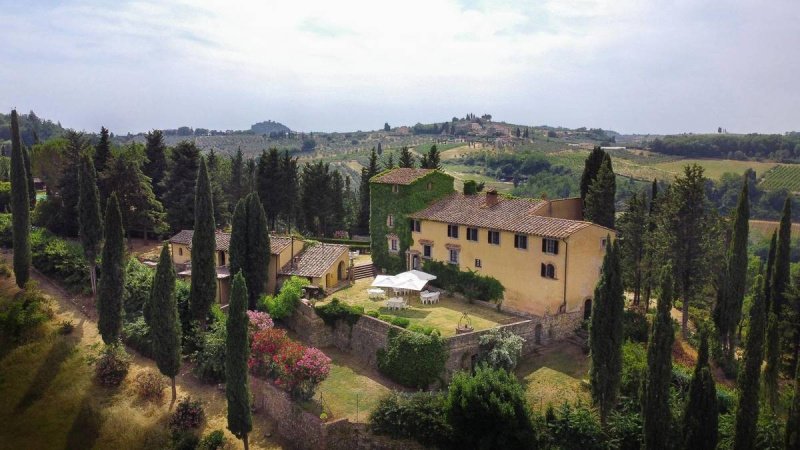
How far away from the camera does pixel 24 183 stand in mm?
38625

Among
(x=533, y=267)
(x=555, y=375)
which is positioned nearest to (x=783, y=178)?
(x=533, y=267)

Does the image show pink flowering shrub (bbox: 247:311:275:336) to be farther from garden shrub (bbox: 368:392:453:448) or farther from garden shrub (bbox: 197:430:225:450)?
garden shrub (bbox: 368:392:453:448)

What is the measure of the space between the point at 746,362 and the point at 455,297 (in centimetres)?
1883

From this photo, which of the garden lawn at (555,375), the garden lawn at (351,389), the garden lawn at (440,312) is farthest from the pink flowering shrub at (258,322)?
the garden lawn at (555,375)

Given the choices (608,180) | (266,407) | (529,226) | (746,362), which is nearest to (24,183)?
(266,407)

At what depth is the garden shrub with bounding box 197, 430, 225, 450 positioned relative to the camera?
82.0 feet

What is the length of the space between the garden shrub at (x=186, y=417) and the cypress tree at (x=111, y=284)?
7.04 metres

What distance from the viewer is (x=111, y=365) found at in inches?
1189

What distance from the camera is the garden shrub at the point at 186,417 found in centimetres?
2661

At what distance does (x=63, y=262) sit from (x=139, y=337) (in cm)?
1200

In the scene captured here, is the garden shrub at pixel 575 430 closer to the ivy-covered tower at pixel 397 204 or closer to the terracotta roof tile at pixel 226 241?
Result: the ivy-covered tower at pixel 397 204

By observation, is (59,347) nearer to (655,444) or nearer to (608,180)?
(655,444)

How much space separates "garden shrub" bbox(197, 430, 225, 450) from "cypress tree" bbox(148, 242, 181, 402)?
4.57 m

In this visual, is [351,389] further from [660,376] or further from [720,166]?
[720,166]
